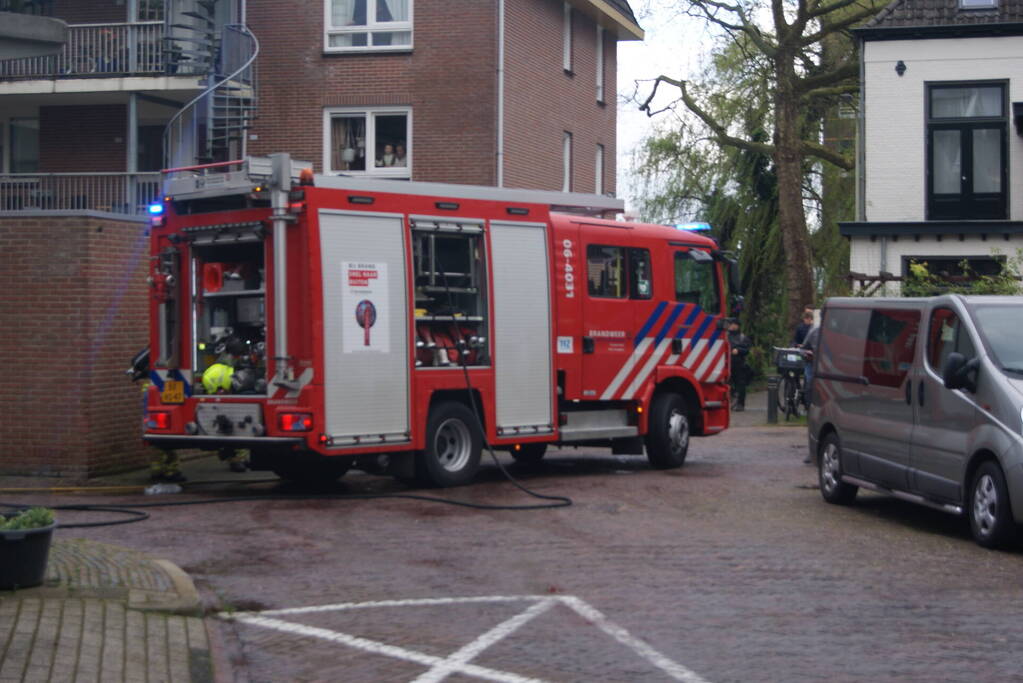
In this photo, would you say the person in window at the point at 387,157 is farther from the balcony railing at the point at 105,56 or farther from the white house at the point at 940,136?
the white house at the point at 940,136

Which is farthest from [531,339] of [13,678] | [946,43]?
[946,43]

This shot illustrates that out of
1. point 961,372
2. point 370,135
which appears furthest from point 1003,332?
point 370,135

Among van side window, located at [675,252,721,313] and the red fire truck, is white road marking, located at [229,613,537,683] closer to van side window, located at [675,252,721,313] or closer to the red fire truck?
the red fire truck

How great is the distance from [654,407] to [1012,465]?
6.63m

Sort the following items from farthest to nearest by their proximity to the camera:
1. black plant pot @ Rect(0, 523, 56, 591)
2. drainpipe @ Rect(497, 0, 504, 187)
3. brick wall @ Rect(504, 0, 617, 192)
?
brick wall @ Rect(504, 0, 617, 192) < drainpipe @ Rect(497, 0, 504, 187) < black plant pot @ Rect(0, 523, 56, 591)

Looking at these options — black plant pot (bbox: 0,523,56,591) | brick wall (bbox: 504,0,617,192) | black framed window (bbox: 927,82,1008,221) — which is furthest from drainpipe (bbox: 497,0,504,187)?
black plant pot (bbox: 0,523,56,591)

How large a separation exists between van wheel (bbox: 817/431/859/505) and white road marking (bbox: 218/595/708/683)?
5293 millimetres

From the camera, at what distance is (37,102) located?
85.5 ft

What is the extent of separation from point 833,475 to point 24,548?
802 centimetres

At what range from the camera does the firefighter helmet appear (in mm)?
12945

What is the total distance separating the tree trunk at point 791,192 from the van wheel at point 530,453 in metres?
10.3

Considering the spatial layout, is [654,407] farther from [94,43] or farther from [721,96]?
[721,96]

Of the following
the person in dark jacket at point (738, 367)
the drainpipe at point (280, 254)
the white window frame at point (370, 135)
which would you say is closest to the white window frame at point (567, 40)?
the white window frame at point (370, 135)

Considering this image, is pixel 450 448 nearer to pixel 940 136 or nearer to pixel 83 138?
pixel 940 136
